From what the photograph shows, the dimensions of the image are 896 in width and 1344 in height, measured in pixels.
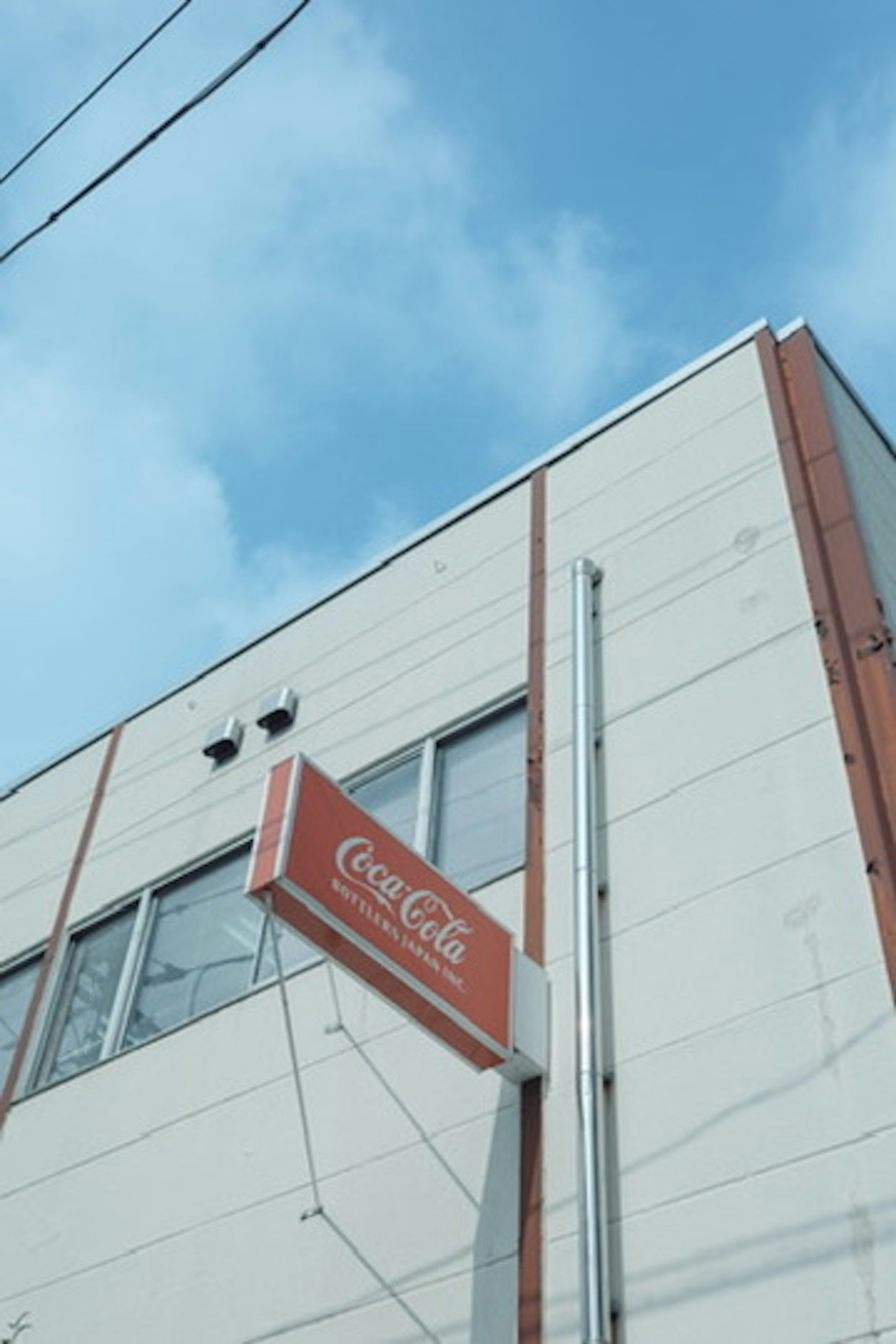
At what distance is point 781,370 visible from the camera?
8.84 m

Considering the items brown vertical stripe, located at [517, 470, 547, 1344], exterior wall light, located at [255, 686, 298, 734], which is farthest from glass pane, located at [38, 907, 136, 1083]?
brown vertical stripe, located at [517, 470, 547, 1344]

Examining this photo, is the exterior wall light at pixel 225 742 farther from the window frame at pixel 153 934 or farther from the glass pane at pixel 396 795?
the glass pane at pixel 396 795

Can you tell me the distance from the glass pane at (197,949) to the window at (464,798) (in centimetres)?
105

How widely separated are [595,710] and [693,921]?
167cm

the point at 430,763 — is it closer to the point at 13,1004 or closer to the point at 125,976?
the point at 125,976

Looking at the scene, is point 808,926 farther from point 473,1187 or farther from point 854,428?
point 854,428

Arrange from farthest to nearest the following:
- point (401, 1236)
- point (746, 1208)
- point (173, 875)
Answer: point (173, 875) → point (401, 1236) → point (746, 1208)

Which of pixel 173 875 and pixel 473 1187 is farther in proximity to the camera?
pixel 173 875

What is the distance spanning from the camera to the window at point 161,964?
338 inches

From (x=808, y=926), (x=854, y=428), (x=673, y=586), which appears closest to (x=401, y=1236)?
(x=808, y=926)

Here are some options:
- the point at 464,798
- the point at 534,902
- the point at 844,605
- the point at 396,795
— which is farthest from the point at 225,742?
the point at 844,605

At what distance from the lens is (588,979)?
6.37m

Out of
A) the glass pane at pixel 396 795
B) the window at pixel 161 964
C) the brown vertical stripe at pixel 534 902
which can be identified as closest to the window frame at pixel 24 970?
the window at pixel 161 964

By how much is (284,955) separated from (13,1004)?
293 centimetres
